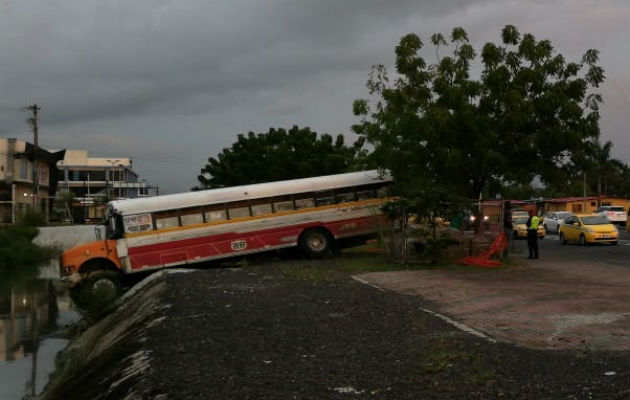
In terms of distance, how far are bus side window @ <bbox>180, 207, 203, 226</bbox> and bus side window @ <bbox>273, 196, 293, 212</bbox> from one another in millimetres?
2517

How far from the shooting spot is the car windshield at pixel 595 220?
30.4m

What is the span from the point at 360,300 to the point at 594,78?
1336 centimetres

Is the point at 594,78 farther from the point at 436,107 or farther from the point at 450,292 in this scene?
the point at 450,292

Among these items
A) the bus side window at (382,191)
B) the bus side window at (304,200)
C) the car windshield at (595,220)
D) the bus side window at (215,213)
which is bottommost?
the car windshield at (595,220)

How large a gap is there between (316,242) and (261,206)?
7.35 ft

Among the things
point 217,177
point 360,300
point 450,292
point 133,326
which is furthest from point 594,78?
point 217,177

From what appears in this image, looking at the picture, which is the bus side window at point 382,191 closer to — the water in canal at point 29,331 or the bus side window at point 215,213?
the bus side window at point 215,213

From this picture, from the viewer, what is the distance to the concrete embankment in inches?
321

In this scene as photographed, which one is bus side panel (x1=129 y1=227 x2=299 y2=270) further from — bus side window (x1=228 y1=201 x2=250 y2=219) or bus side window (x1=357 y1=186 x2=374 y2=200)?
bus side window (x1=357 y1=186 x2=374 y2=200)

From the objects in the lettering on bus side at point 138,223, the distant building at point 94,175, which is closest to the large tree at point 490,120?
the lettering on bus side at point 138,223

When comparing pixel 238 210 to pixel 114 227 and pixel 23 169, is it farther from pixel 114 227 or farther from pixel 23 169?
pixel 23 169

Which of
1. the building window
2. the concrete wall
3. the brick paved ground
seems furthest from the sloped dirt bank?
the building window

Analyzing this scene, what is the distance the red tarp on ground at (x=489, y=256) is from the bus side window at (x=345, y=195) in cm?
453

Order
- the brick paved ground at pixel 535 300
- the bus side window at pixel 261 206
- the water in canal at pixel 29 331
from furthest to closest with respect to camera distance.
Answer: the bus side window at pixel 261 206, the water in canal at pixel 29 331, the brick paved ground at pixel 535 300
